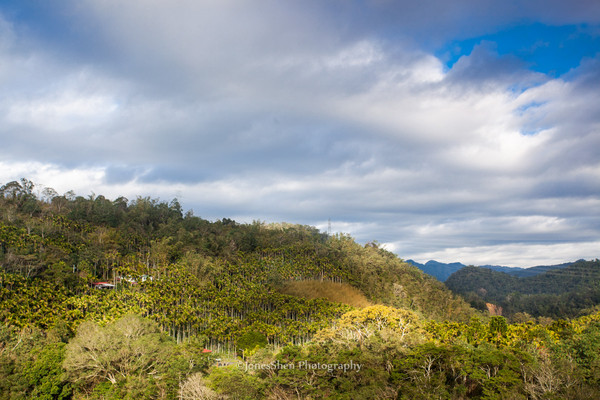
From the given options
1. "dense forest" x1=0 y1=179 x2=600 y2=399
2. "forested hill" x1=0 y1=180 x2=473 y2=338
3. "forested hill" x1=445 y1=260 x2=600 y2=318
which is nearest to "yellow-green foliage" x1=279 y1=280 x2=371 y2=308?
"dense forest" x1=0 y1=179 x2=600 y2=399

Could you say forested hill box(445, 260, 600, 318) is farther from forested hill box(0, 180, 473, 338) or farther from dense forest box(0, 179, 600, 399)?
dense forest box(0, 179, 600, 399)

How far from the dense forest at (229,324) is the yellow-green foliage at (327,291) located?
1.41 ft

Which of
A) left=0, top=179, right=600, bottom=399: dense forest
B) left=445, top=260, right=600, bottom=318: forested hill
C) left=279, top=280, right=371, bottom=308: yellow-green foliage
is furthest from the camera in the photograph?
left=445, top=260, right=600, bottom=318: forested hill

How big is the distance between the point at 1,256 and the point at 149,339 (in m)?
38.2

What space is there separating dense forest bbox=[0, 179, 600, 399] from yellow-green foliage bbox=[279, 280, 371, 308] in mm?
431

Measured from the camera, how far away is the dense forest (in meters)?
32.8

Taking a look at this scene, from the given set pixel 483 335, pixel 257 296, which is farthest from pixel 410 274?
pixel 483 335

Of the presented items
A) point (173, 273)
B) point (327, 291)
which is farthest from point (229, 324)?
point (327, 291)

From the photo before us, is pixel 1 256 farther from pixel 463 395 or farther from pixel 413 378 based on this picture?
pixel 463 395

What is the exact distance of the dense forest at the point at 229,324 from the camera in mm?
32844

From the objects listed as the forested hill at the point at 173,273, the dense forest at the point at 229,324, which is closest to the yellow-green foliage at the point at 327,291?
the dense forest at the point at 229,324

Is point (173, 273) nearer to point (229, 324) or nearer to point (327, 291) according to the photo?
point (229, 324)

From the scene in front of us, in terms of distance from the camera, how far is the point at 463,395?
32.3 m

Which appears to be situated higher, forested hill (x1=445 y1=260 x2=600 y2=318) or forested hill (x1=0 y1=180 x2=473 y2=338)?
forested hill (x1=0 y1=180 x2=473 y2=338)
